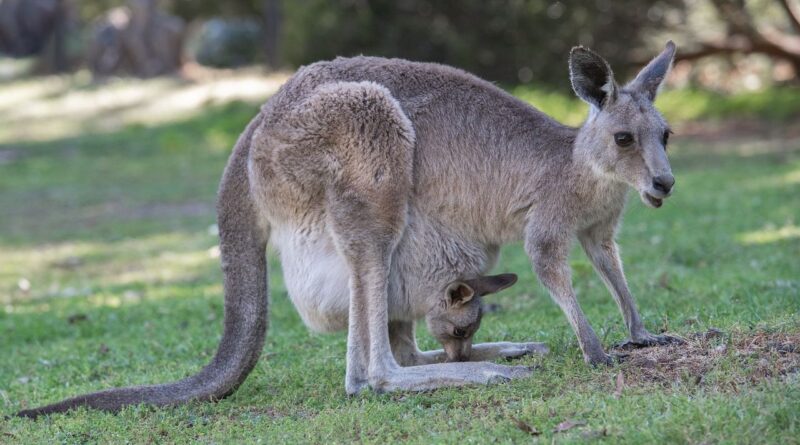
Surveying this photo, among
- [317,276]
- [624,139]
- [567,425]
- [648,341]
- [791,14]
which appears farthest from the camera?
[791,14]

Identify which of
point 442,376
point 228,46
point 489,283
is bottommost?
point 442,376

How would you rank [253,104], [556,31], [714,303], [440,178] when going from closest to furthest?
[440,178]
[714,303]
[556,31]
[253,104]

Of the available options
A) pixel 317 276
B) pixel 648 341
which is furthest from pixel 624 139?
pixel 317 276

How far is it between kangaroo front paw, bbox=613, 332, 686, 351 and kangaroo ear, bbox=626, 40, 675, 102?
1.11 meters

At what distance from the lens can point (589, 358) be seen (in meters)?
5.02

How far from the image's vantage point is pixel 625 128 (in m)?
5.00

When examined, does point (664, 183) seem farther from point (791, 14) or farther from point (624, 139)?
point (791, 14)

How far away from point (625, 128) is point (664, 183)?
0.34 metres

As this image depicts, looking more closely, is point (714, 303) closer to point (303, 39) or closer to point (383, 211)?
A: point (383, 211)

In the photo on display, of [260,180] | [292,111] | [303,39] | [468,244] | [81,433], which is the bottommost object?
[81,433]

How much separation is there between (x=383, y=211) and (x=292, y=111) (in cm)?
69

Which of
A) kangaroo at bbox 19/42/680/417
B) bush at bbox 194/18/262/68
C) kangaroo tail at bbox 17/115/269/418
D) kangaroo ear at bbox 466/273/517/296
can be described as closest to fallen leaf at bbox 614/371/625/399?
kangaroo at bbox 19/42/680/417

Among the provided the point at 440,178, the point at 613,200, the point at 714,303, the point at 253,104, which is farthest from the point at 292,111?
the point at 253,104

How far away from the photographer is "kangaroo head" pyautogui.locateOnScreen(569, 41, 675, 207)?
489 centimetres
